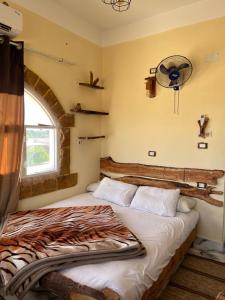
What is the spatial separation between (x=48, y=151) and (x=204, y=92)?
199 cm

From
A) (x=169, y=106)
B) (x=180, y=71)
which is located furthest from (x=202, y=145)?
(x=180, y=71)

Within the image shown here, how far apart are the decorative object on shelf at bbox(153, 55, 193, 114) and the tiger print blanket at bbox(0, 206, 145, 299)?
1.70 m

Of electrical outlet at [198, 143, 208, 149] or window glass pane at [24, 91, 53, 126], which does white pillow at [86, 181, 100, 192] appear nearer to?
window glass pane at [24, 91, 53, 126]

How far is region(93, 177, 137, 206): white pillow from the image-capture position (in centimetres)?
291

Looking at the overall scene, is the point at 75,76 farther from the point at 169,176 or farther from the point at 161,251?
the point at 161,251

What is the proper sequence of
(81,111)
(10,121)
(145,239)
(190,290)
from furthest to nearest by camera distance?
1. (81,111)
2. (10,121)
3. (190,290)
4. (145,239)

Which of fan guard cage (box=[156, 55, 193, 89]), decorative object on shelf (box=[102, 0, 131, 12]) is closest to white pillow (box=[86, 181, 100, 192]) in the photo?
fan guard cage (box=[156, 55, 193, 89])

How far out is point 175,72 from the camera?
280cm

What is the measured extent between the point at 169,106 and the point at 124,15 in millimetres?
1286

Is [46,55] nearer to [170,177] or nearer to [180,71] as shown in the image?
[180,71]

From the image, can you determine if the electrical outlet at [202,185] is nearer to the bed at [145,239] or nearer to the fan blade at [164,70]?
the bed at [145,239]

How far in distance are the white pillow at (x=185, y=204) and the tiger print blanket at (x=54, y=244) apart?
807mm

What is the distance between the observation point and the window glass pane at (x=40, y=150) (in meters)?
2.72

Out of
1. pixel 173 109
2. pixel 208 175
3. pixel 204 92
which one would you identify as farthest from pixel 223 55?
pixel 208 175
